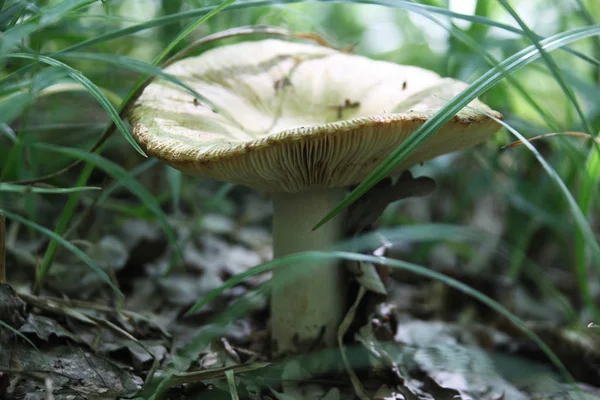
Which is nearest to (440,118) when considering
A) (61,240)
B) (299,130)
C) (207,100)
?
(299,130)

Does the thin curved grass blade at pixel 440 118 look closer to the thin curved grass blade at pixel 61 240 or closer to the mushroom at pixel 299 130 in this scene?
the mushroom at pixel 299 130

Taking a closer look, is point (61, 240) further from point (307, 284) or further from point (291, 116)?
point (291, 116)

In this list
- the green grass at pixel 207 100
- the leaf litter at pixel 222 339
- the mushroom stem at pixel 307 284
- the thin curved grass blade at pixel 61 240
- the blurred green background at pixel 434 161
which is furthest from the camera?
the blurred green background at pixel 434 161

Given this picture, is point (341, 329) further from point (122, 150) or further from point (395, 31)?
point (395, 31)

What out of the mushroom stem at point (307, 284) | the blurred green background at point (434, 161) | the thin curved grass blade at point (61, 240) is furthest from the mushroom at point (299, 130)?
the thin curved grass blade at point (61, 240)

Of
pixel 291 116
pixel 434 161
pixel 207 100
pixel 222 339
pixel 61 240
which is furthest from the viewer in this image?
pixel 434 161

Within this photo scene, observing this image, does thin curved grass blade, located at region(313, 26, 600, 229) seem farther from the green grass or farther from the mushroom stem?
the mushroom stem
